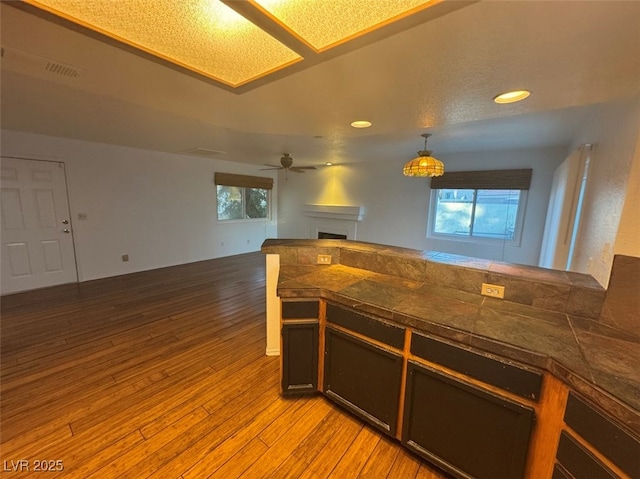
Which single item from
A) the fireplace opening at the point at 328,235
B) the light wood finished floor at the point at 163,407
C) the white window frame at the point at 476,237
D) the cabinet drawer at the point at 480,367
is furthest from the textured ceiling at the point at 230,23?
the fireplace opening at the point at 328,235

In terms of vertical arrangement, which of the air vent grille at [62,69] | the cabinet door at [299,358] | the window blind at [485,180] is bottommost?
the cabinet door at [299,358]

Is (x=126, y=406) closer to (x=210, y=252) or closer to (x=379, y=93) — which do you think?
(x=379, y=93)

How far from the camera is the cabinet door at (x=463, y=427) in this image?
1.16m

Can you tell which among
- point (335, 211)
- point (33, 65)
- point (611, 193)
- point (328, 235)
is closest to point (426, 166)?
point (611, 193)

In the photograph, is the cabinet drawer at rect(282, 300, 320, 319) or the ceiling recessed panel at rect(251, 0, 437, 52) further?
the cabinet drawer at rect(282, 300, 320, 319)

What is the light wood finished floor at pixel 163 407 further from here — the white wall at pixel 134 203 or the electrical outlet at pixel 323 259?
the white wall at pixel 134 203

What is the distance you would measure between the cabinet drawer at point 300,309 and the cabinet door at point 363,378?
0.15 metres

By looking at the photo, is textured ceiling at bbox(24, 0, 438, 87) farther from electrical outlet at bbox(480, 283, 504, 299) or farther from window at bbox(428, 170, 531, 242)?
window at bbox(428, 170, 531, 242)

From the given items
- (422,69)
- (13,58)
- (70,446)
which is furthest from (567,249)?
(13,58)

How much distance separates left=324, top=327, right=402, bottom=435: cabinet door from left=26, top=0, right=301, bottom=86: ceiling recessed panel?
165 centimetres

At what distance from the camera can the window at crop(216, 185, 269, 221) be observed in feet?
20.6

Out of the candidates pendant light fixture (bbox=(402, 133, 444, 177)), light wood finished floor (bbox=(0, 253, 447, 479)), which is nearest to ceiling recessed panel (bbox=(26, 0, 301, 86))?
light wood finished floor (bbox=(0, 253, 447, 479))

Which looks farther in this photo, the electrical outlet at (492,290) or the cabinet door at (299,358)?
the cabinet door at (299,358)

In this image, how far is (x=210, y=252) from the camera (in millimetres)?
6066
